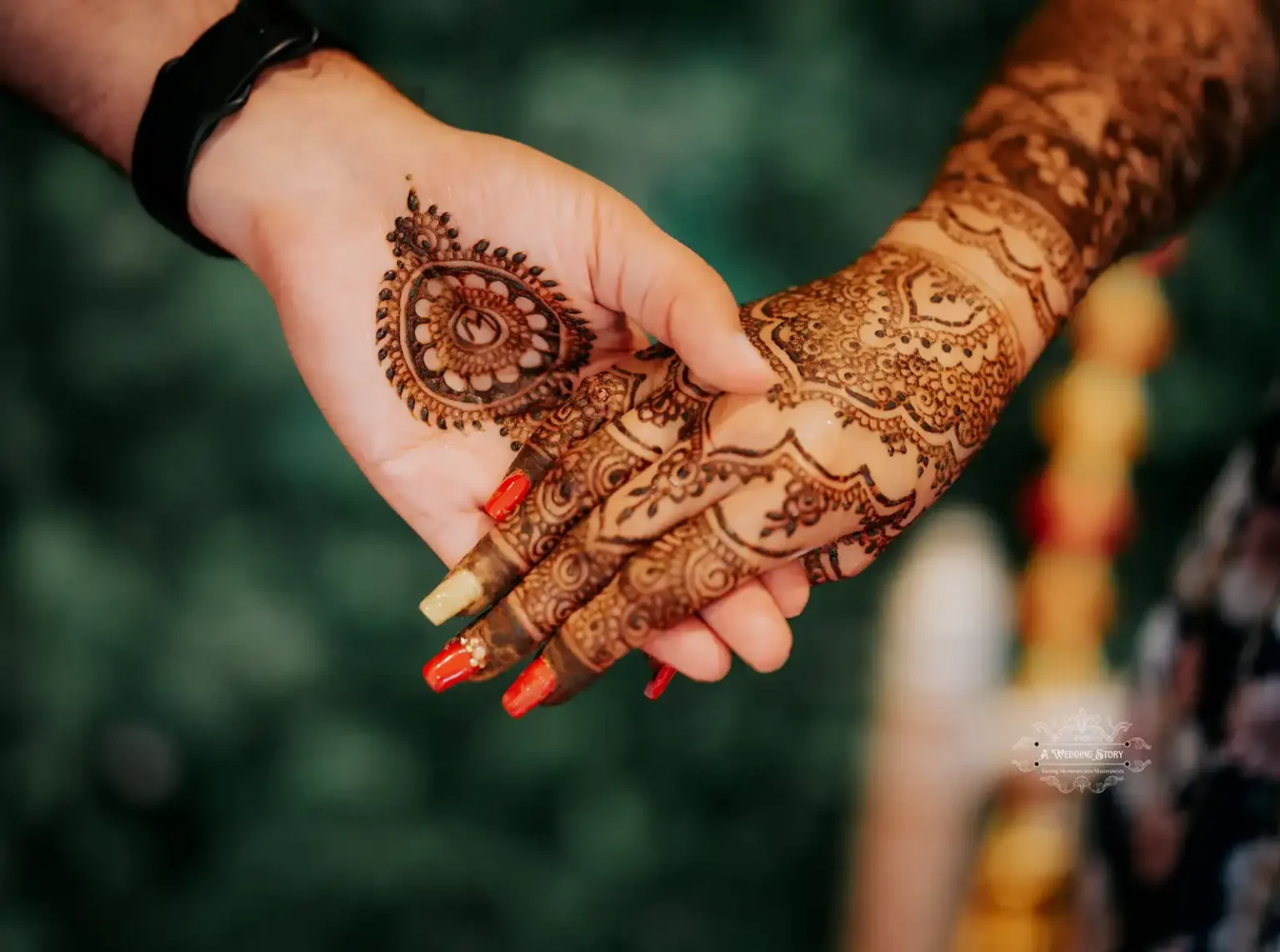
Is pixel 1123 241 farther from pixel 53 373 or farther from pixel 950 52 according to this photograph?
pixel 53 373

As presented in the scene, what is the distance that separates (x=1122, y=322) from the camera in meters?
1.44

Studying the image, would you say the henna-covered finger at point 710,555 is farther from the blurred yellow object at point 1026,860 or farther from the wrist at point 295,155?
the blurred yellow object at point 1026,860

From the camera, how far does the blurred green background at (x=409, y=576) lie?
1.30 meters

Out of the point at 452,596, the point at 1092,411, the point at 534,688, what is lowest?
the point at 1092,411

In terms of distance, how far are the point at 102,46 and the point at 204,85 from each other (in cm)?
13

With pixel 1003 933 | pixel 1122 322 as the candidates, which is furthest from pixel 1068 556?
pixel 1003 933

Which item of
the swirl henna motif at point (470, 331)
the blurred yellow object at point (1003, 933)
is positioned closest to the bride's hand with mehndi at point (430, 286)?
the swirl henna motif at point (470, 331)

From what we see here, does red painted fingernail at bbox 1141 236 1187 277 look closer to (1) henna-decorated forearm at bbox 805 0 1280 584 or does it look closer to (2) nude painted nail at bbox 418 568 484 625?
(1) henna-decorated forearm at bbox 805 0 1280 584

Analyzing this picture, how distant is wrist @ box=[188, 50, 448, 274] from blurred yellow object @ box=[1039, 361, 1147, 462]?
115cm

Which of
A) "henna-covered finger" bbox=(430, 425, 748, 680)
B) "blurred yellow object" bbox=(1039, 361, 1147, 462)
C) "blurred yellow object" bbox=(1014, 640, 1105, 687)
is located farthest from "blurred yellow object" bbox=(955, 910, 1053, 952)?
"henna-covered finger" bbox=(430, 425, 748, 680)

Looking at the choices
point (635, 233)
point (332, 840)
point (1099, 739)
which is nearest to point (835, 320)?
point (635, 233)

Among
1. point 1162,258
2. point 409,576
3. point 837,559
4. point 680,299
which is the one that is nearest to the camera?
point 680,299

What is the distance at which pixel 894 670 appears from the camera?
1504 millimetres

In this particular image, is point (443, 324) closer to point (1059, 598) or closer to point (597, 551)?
point (597, 551)
